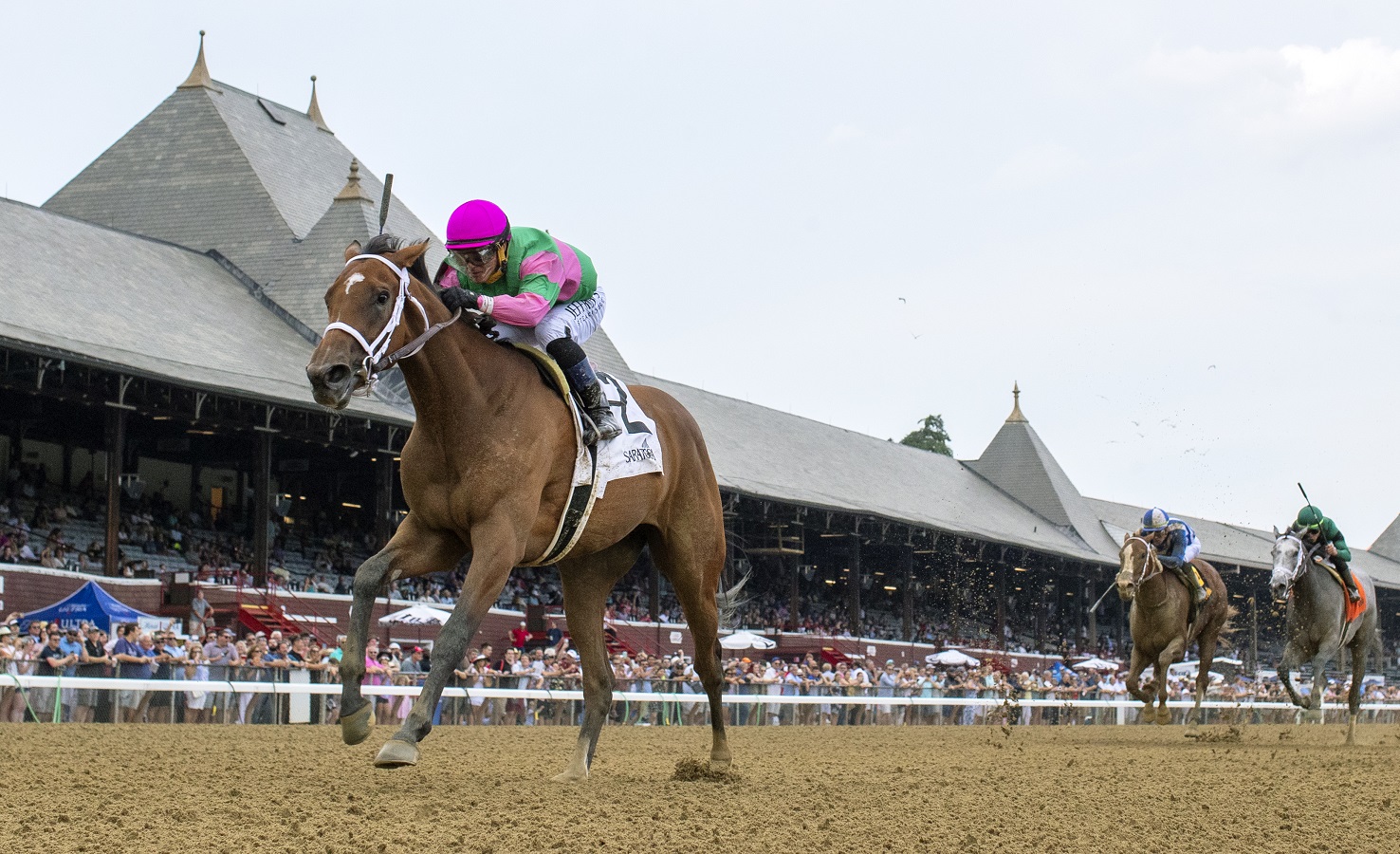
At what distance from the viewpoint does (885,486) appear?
44.5m

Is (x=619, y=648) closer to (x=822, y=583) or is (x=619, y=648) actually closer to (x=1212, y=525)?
(x=822, y=583)

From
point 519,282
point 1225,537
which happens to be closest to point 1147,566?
point 519,282

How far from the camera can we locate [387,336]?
639cm

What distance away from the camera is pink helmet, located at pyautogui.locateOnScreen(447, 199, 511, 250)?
7.19 metres

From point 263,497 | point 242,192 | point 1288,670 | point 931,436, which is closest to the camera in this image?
point 1288,670

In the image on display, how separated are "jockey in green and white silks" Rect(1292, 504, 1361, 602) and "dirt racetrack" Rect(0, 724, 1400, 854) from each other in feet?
13.7

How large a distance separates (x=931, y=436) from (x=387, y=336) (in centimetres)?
8294

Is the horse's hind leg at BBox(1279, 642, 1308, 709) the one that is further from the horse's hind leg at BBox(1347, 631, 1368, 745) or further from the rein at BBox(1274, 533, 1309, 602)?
the rein at BBox(1274, 533, 1309, 602)

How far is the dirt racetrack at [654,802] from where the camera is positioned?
5.07 m

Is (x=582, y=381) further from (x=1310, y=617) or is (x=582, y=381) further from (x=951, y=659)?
(x=951, y=659)

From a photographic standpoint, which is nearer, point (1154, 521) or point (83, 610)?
point (1154, 521)

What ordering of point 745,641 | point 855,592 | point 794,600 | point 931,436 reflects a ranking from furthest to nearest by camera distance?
1. point 931,436
2. point 855,592
3. point 794,600
4. point 745,641

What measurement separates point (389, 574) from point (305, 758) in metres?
2.45

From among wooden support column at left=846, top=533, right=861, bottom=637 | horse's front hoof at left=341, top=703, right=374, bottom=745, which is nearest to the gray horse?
horse's front hoof at left=341, top=703, right=374, bottom=745
